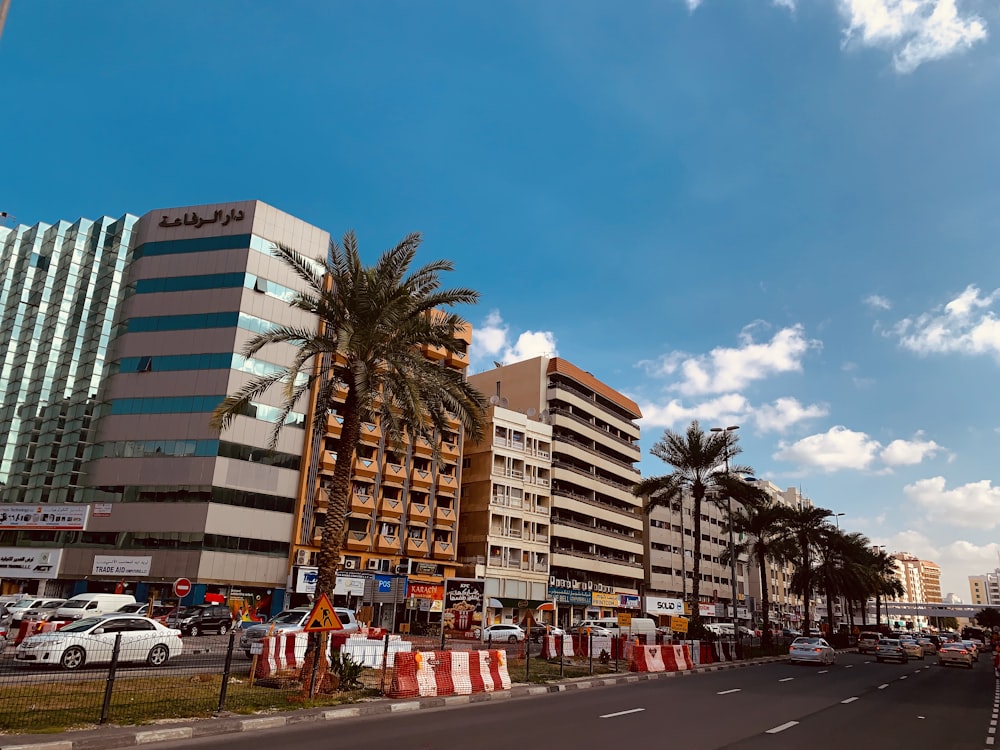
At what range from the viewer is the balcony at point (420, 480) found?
59531 millimetres

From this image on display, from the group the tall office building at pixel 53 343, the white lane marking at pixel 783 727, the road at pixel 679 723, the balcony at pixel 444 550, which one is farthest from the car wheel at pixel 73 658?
the balcony at pixel 444 550

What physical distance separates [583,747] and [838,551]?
221 ft

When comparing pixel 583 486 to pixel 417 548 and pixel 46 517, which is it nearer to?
pixel 417 548

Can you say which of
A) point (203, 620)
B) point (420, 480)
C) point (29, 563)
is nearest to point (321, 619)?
point (203, 620)

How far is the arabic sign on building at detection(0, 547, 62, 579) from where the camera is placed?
4847 centimetres

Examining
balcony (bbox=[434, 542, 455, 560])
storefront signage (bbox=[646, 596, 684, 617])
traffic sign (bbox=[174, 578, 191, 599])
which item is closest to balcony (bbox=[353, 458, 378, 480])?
balcony (bbox=[434, 542, 455, 560])

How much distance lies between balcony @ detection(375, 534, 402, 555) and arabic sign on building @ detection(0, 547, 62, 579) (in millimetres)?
21943

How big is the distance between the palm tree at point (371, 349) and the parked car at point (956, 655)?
38.8m

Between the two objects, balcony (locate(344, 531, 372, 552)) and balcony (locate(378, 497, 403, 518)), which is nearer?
balcony (locate(344, 531, 372, 552))

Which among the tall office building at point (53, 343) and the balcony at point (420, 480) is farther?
the balcony at point (420, 480)

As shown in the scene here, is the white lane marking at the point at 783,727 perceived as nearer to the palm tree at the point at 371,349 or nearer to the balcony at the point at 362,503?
the palm tree at the point at 371,349

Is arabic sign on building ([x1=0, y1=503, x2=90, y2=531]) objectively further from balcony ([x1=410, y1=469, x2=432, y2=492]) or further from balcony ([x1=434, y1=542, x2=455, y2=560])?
balcony ([x1=434, y1=542, x2=455, y2=560])

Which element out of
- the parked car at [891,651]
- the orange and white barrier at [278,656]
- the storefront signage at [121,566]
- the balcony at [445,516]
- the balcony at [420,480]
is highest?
the balcony at [420,480]

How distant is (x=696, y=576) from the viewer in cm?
3934
